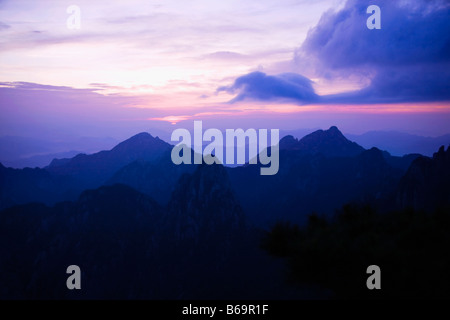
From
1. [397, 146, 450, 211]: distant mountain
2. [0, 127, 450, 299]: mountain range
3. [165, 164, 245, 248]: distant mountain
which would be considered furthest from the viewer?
[165, 164, 245, 248]: distant mountain

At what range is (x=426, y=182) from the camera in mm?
114375

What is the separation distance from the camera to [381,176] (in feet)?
561

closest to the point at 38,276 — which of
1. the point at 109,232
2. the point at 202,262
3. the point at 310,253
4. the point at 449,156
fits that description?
the point at 109,232

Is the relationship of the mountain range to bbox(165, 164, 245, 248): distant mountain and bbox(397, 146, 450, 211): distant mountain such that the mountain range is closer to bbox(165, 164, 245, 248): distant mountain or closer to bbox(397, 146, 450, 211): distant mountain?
bbox(397, 146, 450, 211): distant mountain

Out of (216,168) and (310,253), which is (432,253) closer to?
(310,253)

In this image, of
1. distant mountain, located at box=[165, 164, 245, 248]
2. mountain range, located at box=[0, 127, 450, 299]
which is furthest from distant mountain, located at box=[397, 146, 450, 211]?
distant mountain, located at box=[165, 164, 245, 248]

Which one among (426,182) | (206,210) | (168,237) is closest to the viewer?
(426,182)

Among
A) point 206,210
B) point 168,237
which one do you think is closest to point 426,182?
point 206,210

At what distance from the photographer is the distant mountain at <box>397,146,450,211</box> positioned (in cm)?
10794

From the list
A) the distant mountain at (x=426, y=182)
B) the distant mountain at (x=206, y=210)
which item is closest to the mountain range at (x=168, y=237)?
the distant mountain at (x=426, y=182)

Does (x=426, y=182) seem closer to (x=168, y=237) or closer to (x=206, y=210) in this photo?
(x=206, y=210)

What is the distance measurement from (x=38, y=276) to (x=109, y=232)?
30.1m

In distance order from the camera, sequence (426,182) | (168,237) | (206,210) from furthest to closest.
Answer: (206,210), (168,237), (426,182)
